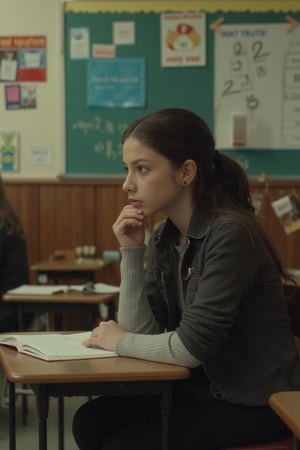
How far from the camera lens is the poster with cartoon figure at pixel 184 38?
4.92 meters

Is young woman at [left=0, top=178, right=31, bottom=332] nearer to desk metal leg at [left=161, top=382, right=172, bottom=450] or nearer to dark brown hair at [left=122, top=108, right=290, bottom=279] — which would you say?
dark brown hair at [left=122, top=108, right=290, bottom=279]

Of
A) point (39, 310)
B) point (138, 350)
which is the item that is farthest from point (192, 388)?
point (39, 310)

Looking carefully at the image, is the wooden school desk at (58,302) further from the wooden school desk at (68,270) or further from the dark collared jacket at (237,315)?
the dark collared jacket at (237,315)

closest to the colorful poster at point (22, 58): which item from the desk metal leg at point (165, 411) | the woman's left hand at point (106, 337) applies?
the woman's left hand at point (106, 337)

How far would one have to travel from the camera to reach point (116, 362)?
159 cm

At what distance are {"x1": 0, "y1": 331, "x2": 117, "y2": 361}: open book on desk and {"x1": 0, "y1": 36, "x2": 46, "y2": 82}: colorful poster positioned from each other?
3515 mm

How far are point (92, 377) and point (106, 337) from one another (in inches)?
9.2

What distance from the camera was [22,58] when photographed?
5066 mm

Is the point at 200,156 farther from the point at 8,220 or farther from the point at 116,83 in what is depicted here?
the point at 116,83

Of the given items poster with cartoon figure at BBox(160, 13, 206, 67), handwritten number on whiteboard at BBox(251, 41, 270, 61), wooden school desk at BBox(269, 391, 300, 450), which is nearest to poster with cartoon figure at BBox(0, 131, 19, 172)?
poster with cartoon figure at BBox(160, 13, 206, 67)

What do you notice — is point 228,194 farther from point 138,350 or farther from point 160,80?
point 160,80

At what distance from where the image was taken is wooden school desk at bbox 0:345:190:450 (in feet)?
4.83

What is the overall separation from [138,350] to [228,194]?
48 cm

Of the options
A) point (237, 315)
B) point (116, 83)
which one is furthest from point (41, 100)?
point (237, 315)
